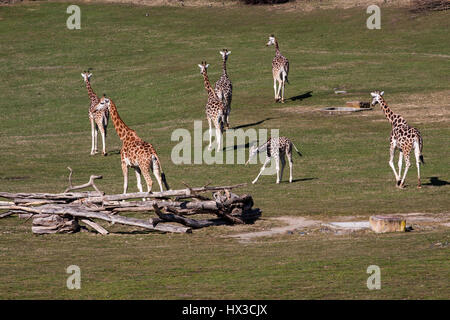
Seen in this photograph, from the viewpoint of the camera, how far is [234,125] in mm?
45000

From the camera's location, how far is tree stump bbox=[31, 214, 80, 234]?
2375cm

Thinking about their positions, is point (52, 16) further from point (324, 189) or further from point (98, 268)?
point (98, 268)

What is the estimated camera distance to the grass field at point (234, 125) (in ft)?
58.6

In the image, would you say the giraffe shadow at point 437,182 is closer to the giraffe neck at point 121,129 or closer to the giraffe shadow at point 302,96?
the giraffe neck at point 121,129

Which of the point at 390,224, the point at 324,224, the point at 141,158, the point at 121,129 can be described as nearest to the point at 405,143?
the point at 324,224

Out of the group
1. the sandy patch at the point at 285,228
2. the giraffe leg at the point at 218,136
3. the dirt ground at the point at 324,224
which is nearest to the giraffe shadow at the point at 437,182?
the dirt ground at the point at 324,224

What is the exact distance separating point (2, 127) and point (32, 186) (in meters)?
18.2

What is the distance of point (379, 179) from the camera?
1255 inches

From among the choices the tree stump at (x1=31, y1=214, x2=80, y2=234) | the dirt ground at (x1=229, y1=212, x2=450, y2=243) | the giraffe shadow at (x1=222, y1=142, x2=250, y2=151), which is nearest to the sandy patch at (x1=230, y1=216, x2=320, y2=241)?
the dirt ground at (x1=229, y1=212, x2=450, y2=243)

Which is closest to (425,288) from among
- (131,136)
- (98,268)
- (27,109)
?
(98,268)

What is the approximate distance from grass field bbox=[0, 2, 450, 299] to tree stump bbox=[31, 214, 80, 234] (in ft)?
1.46

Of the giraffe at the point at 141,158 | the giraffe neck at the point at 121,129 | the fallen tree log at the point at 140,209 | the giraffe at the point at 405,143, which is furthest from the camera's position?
the giraffe at the point at 405,143

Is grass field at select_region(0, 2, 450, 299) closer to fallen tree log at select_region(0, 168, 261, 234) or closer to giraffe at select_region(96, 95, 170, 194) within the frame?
fallen tree log at select_region(0, 168, 261, 234)

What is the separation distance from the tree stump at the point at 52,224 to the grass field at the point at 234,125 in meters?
0.44
